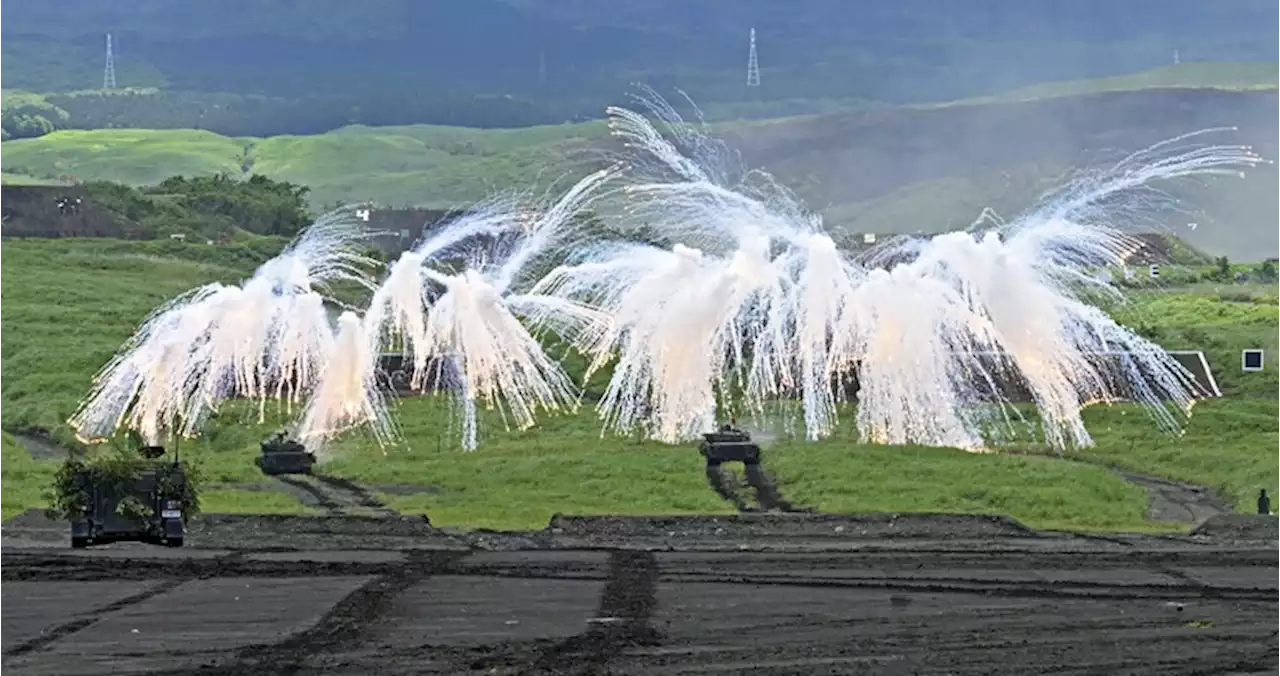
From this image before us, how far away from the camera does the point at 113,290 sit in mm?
99000

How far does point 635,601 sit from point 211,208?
11352 centimetres

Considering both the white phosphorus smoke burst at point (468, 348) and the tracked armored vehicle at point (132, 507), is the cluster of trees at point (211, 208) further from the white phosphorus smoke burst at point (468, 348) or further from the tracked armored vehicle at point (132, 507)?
the tracked armored vehicle at point (132, 507)

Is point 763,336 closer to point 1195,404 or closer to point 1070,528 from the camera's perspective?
point 1195,404

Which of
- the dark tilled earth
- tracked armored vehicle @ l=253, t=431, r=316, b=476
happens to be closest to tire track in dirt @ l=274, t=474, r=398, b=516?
tracked armored vehicle @ l=253, t=431, r=316, b=476

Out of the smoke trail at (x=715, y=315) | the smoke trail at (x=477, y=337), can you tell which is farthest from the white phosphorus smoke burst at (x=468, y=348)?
the smoke trail at (x=715, y=315)

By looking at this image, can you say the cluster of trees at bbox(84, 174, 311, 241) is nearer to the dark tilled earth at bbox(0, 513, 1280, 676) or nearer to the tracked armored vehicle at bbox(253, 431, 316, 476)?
the tracked armored vehicle at bbox(253, 431, 316, 476)

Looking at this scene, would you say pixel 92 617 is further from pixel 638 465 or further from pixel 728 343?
pixel 728 343

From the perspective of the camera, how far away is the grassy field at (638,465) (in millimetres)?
52188

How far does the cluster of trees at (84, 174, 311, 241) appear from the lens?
133250 millimetres

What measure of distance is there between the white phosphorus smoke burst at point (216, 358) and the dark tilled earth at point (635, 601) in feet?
63.3

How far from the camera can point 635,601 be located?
3259 cm

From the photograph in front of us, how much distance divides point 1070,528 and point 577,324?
121ft

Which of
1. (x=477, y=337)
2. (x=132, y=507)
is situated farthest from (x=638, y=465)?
(x=132, y=507)

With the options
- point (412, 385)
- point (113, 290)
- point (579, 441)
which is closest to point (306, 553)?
point (579, 441)
